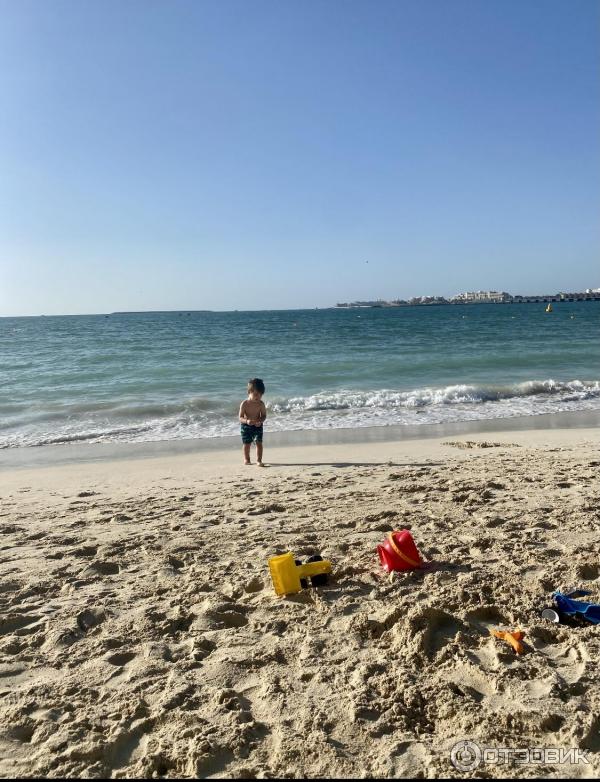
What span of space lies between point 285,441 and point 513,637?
7267 millimetres

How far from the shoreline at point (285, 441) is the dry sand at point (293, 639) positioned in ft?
10.8

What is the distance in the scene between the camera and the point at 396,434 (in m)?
10.3

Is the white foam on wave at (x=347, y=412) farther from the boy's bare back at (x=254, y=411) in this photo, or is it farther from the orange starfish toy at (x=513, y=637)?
the orange starfish toy at (x=513, y=637)

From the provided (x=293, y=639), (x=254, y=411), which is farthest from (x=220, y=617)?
(x=254, y=411)

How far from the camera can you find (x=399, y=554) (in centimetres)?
381

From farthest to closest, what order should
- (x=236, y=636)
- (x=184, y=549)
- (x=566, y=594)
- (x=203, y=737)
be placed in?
(x=184, y=549), (x=566, y=594), (x=236, y=636), (x=203, y=737)

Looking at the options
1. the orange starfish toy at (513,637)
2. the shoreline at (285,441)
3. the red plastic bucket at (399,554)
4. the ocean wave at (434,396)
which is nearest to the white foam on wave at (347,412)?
the ocean wave at (434,396)

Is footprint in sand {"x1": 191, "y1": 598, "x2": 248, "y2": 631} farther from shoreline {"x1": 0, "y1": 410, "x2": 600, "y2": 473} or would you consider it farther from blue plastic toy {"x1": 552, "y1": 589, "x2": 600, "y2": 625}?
shoreline {"x1": 0, "y1": 410, "x2": 600, "y2": 473}

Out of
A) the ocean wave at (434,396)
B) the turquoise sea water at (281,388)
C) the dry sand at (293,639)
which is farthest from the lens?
the ocean wave at (434,396)

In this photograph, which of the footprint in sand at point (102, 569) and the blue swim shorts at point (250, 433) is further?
the blue swim shorts at point (250, 433)

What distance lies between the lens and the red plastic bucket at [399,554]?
383 cm

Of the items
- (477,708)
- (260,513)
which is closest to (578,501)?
(260,513)

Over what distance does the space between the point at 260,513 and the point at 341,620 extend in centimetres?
227

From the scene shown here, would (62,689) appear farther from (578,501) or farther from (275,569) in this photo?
(578,501)
